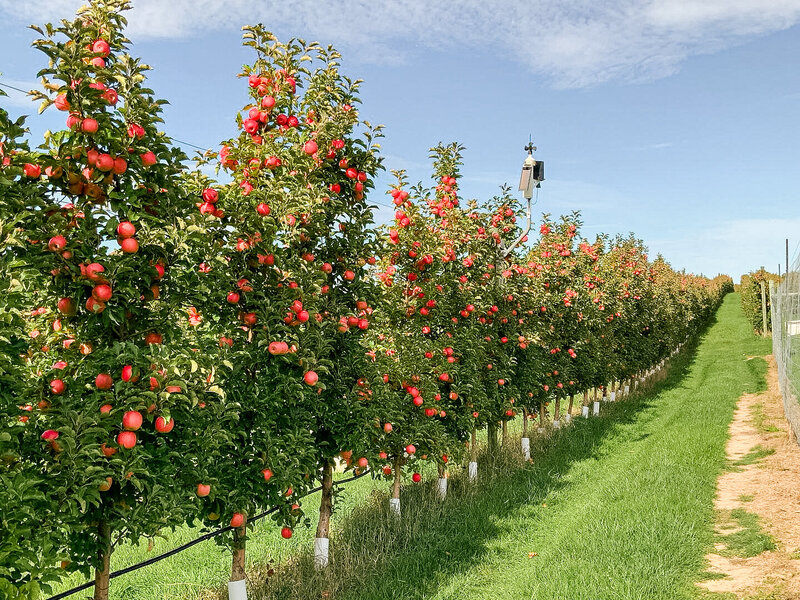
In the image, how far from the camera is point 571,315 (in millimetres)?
14328

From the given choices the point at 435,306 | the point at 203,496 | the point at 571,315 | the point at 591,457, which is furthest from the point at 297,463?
the point at 571,315

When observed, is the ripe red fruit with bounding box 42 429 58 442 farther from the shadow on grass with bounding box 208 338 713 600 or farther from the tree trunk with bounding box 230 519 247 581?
the shadow on grass with bounding box 208 338 713 600

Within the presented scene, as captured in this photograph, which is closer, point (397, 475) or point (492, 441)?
point (397, 475)

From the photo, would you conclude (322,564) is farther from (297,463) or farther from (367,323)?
(367,323)

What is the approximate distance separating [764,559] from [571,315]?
26.4ft

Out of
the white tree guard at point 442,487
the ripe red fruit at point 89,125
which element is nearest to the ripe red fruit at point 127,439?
the ripe red fruit at point 89,125

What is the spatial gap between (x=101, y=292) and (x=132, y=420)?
80cm

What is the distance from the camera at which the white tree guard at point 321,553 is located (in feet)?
21.0

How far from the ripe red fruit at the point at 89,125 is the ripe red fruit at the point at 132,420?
1.73m

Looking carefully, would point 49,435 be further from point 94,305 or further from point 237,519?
point 237,519

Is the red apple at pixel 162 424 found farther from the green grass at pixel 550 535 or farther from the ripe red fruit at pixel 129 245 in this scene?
Result: the green grass at pixel 550 535

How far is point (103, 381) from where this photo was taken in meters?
3.68

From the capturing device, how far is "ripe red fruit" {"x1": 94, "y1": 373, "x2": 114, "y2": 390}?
3.67 m

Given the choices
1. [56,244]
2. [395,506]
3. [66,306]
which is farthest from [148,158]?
[395,506]
